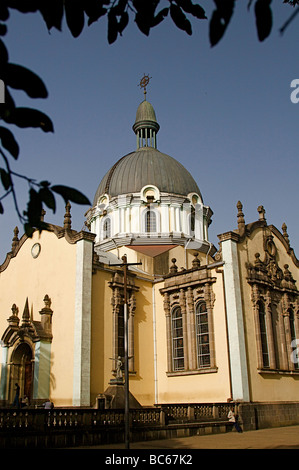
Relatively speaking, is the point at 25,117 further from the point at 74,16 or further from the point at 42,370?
the point at 42,370

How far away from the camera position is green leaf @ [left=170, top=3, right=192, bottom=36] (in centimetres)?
376

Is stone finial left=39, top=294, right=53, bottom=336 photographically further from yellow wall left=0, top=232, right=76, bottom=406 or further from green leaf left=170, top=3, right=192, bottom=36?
green leaf left=170, top=3, right=192, bottom=36

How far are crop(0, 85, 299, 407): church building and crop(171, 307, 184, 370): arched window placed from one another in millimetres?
70

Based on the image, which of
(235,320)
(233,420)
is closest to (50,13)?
(233,420)

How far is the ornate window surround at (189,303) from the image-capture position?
24094mm

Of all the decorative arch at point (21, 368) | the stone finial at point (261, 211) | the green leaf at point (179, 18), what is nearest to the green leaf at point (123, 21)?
the green leaf at point (179, 18)

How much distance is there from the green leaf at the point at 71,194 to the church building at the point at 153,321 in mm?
18327

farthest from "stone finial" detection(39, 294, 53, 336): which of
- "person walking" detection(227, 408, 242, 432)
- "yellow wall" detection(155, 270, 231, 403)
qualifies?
"person walking" detection(227, 408, 242, 432)

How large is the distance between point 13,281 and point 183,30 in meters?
26.4

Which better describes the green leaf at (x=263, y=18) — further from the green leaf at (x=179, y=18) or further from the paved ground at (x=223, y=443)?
the paved ground at (x=223, y=443)

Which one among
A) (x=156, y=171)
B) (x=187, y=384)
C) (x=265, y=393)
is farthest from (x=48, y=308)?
(x=156, y=171)

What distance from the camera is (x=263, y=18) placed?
2807 mm

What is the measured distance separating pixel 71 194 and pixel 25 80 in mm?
757
